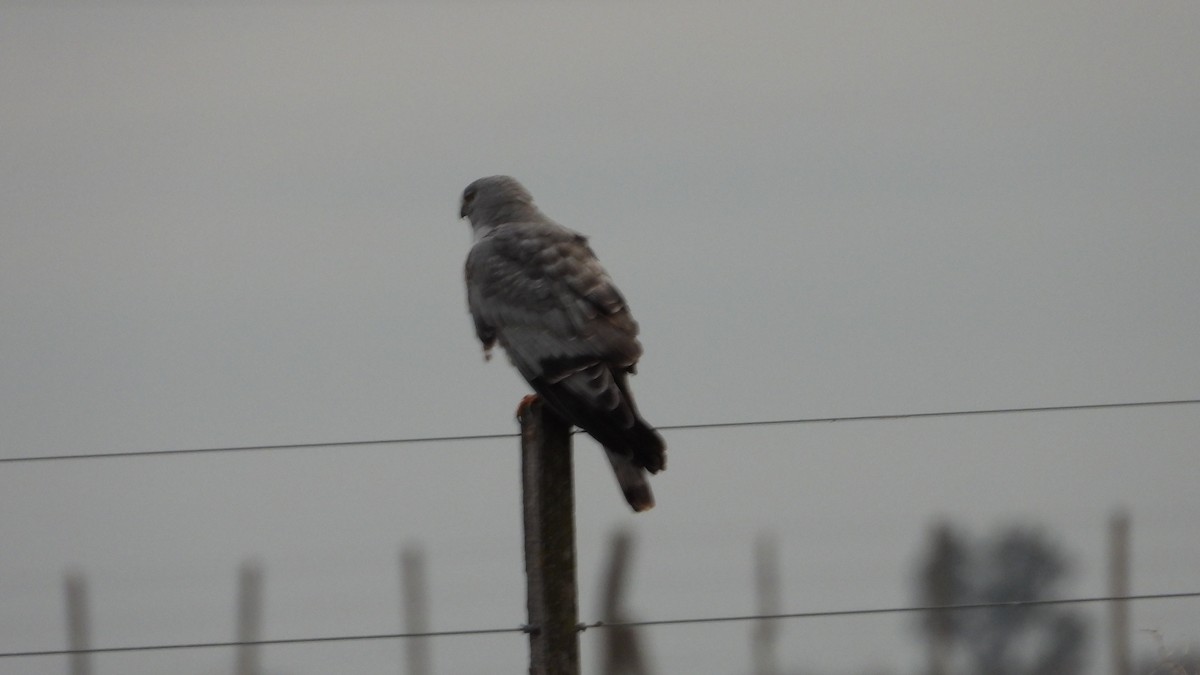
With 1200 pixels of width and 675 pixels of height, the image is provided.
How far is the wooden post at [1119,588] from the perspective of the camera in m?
6.21

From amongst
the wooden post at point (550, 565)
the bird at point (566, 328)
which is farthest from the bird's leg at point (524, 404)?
the wooden post at point (550, 565)

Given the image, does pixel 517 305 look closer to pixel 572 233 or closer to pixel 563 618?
pixel 572 233

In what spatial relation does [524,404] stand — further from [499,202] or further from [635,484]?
[499,202]

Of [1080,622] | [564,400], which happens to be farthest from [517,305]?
[1080,622]

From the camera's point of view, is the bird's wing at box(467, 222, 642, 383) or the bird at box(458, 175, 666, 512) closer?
the bird at box(458, 175, 666, 512)

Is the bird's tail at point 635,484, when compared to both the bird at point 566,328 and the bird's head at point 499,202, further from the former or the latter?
the bird's head at point 499,202

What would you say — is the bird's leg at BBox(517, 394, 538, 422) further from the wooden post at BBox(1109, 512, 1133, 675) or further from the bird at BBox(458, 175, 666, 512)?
the wooden post at BBox(1109, 512, 1133, 675)

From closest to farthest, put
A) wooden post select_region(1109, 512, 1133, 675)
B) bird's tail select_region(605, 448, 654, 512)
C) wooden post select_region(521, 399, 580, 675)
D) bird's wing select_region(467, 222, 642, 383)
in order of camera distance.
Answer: wooden post select_region(521, 399, 580, 675) < bird's tail select_region(605, 448, 654, 512) < bird's wing select_region(467, 222, 642, 383) < wooden post select_region(1109, 512, 1133, 675)

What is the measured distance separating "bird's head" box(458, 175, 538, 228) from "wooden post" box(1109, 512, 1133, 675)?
229 centimetres

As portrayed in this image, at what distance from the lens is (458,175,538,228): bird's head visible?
257 inches

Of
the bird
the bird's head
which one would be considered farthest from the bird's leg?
the bird's head

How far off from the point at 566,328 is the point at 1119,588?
246 centimetres

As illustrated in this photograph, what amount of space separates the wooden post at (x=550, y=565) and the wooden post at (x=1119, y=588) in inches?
101

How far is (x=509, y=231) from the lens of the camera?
5910mm
